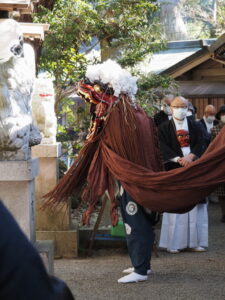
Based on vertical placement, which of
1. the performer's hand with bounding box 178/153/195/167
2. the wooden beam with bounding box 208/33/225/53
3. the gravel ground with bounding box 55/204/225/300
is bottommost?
the gravel ground with bounding box 55/204/225/300

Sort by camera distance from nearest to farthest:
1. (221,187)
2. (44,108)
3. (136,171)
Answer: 1. (136,171)
2. (44,108)
3. (221,187)

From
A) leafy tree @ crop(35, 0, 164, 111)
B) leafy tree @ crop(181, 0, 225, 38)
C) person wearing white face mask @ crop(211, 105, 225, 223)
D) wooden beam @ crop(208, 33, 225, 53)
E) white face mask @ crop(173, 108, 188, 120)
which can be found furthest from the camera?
leafy tree @ crop(181, 0, 225, 38)

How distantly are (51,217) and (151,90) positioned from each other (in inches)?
153

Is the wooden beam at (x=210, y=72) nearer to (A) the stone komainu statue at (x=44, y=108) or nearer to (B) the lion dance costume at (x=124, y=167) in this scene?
(A) the stone komainu statue at (x=44, y=108)

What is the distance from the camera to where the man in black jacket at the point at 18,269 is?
144 cm

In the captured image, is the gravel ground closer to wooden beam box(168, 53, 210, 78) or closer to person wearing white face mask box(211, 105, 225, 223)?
person wearing white face mask box(211, 105, 225, 223)

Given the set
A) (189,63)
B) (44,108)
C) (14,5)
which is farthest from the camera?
(189,63)

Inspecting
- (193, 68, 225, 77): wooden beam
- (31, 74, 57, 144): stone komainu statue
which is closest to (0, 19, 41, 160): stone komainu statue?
(31, 74, 57, 144): stone komainu statue

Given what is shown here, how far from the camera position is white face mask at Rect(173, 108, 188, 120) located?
7.59 meters

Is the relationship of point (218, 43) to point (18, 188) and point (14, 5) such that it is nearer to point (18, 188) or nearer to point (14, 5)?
point (14, 5)

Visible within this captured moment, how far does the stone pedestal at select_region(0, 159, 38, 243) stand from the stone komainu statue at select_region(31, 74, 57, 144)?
246cm

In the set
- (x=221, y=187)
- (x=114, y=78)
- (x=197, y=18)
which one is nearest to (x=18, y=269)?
(x=114, y=78)

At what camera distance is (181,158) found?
24.7 feet

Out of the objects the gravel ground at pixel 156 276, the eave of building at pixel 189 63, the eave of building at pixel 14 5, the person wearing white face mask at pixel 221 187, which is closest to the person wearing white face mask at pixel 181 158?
the gravel ground at pixel 156 276
